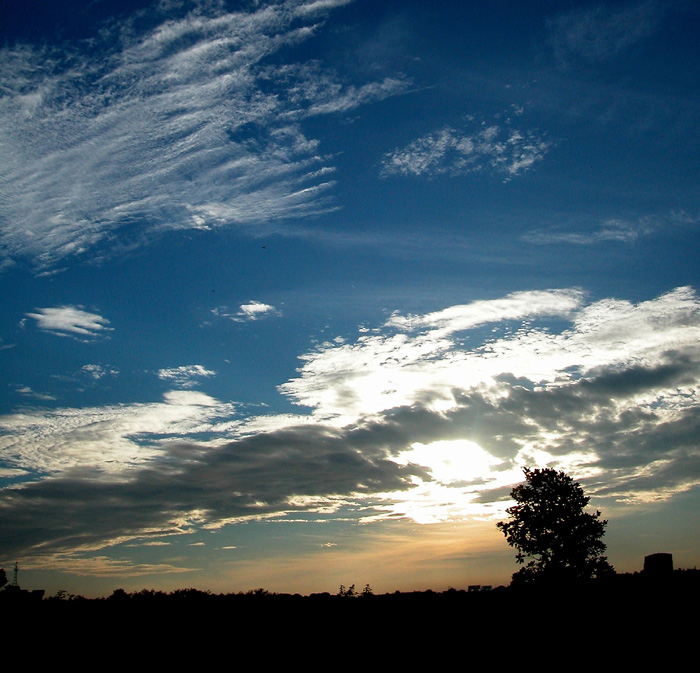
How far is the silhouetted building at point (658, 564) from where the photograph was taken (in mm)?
19986

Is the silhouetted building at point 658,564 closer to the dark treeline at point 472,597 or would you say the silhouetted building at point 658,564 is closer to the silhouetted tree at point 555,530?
the dark treeline at point 472,597

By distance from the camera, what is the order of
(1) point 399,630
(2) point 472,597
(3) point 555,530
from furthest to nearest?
(3) point 555,530
(2) point 472,597
(1) point 399,630

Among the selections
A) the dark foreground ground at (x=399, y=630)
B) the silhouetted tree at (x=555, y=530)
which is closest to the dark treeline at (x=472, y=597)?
the dark foreground ground at (x=399, y=630)

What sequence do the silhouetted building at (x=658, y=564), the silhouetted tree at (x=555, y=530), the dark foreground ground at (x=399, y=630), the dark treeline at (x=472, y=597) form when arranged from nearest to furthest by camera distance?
the dark foreground ground at (x=399, y=630) < the dark treeline at (x=472, y=597) < the silhouetted building at (x=658, y=564) < the silhouetted tree at (x=555, y=530)

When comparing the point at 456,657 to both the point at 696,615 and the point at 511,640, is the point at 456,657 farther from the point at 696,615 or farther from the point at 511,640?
the point at 696,615

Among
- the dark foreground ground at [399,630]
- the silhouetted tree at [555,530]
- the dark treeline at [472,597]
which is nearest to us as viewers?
the dark foreground ground at [399,630]

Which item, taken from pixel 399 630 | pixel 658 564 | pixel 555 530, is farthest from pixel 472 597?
pixel 555 530

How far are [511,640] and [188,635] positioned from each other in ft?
28.3

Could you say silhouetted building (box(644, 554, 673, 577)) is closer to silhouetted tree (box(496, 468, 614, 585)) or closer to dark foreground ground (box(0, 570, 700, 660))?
dark foreground ground (box(0, 570, 700, 660))

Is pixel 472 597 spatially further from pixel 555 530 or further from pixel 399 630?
pixel 555 530

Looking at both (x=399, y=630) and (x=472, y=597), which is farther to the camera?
(x=472, y=597)

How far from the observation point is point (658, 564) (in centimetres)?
2039

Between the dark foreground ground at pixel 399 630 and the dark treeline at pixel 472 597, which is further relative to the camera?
the dark treeline at pixel 472 597

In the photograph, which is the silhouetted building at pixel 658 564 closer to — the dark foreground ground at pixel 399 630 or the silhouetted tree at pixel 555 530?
the dark foreground ground at pixel 399 630
